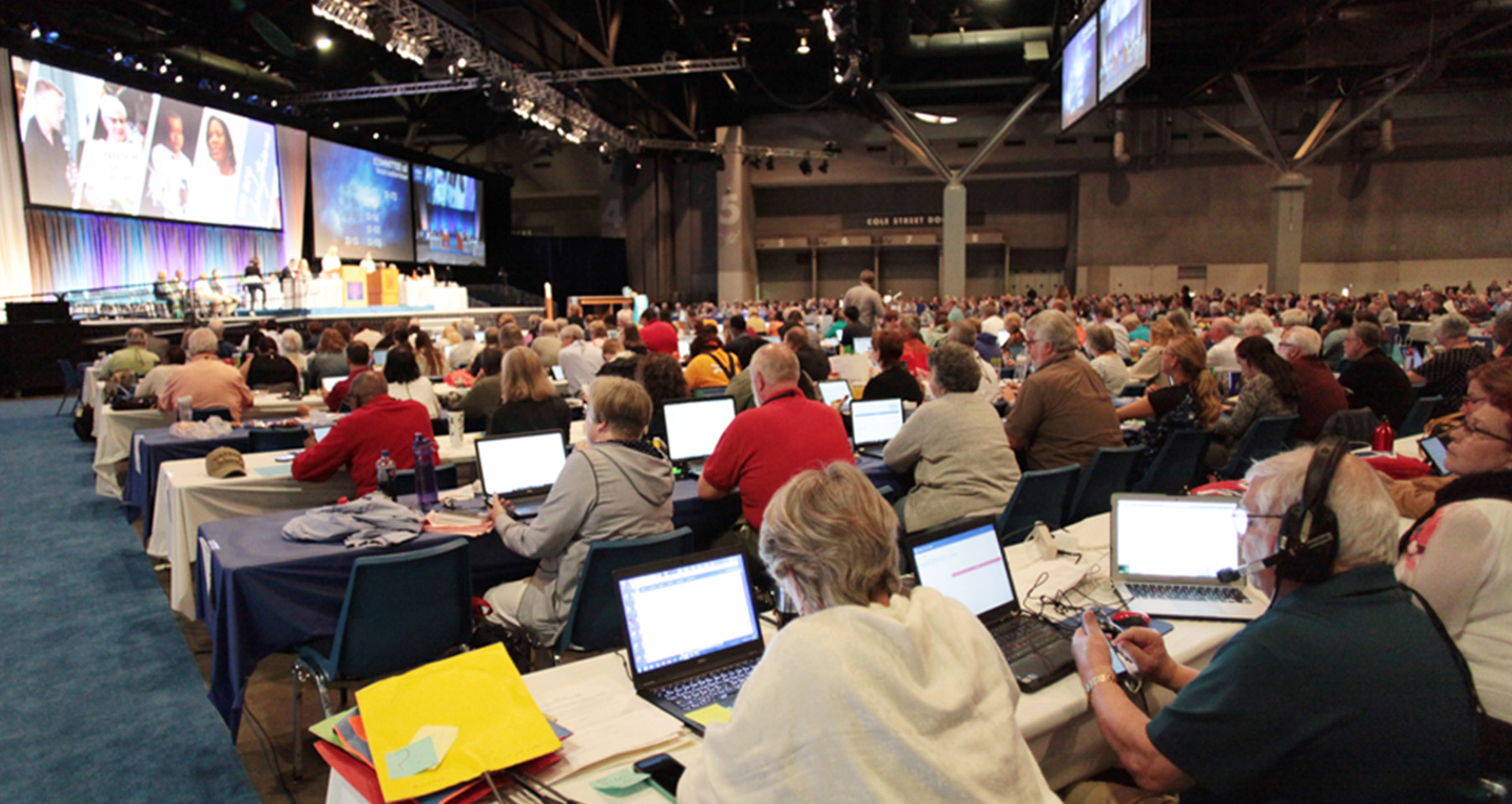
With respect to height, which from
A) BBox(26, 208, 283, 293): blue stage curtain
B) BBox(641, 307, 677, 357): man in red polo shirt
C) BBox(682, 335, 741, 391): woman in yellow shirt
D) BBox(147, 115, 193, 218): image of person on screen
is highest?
BBox(147, 115, 193, 218): image of person on screen

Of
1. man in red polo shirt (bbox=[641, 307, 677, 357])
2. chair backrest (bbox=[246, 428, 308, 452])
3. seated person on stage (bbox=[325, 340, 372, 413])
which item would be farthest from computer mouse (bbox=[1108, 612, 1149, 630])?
man in red polo shirt (bbox=[641, 307, 677, 357])

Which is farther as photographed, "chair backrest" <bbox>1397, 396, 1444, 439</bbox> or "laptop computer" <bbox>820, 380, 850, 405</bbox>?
"laptop computer" <bbox>820, 380, 850, 405</bbox>

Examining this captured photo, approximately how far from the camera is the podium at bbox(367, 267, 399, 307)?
17.8 m

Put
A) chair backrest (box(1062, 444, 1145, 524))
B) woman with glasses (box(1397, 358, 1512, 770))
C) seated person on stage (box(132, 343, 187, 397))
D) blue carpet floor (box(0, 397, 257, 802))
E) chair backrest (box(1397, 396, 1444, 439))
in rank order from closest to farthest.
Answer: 1. woman with glasses (box(1397, 358, 1512, 770))
2. blue carpet floor (box(0, 397, 257, 802))
3. chair backrest (box(1062, 444, 1145, 524))
4. chair backrest (box(1397, 396, 1444, 439))
5. seated person on stage (box(132, 343, 187, 397))

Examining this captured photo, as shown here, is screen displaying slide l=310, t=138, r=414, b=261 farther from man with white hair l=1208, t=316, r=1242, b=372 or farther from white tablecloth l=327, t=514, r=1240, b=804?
white tablecloth l=327, t=514, r=1240, b=804

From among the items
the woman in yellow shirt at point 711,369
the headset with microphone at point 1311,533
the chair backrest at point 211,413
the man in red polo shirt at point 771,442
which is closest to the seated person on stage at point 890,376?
the woman in yellow shirt at point 711,369

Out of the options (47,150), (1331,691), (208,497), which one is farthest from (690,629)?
(47,150)

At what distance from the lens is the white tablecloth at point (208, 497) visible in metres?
4.27

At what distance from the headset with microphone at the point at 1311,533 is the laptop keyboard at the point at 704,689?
1.04 metres

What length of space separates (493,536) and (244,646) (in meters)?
1.03

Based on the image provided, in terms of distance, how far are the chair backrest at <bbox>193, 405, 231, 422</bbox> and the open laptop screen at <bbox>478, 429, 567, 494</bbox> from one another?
3411 mm

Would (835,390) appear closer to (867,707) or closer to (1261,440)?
(1261,440)

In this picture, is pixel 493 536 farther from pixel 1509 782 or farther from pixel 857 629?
pixel 1509 782

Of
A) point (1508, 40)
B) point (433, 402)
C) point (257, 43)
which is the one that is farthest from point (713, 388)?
point (1508, 40)
